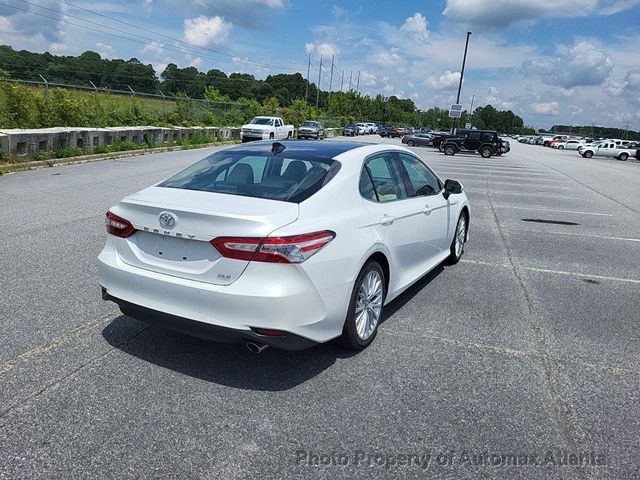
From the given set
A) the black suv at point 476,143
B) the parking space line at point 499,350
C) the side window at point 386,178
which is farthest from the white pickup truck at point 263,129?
the parking space line at point 499,350

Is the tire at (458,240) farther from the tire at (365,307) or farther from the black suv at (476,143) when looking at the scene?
the black suv at (476,143)

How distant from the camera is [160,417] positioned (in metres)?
2.99

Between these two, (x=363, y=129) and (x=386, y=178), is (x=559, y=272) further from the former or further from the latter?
(x=363, y=129)

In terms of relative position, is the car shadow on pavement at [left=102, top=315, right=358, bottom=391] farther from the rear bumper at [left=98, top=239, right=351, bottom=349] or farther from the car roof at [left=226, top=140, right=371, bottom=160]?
the car roof at [left=226, top=140, right=371, bottom=160]

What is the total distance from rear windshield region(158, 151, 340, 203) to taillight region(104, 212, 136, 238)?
1.58 ft

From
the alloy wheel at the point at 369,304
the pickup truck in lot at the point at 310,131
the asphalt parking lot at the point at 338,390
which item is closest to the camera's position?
the asphalt parking lot at the point at 338,390

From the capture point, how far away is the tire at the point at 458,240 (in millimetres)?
6414

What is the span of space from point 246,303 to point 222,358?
33.3 inches

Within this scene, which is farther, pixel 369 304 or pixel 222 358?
pixel 369 304

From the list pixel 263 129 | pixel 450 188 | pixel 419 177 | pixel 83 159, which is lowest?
pixel 83 159

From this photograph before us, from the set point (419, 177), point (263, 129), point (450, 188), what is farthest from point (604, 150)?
point (419, 177)

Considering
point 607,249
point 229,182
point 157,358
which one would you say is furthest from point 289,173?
point 607,249

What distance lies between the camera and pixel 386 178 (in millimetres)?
4586

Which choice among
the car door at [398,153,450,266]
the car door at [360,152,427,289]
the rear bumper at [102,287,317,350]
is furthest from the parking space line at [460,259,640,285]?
the rear bumper at [102,287,317,350]
